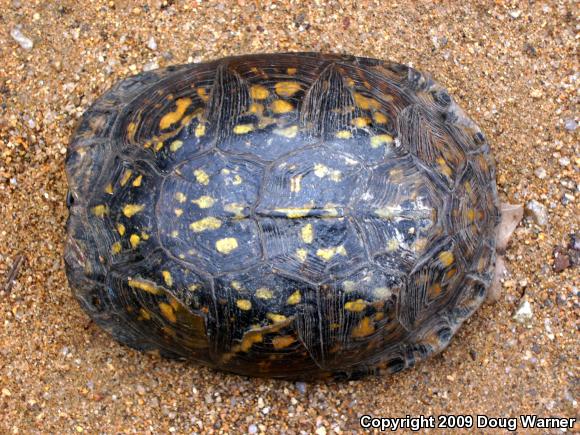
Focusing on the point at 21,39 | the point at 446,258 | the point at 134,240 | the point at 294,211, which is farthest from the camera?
the point at 21,39

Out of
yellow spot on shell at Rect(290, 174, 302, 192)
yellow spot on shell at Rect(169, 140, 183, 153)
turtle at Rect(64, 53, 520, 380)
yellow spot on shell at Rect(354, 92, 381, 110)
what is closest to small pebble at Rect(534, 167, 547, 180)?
turtle at Rect(64, 53, 520, 380)

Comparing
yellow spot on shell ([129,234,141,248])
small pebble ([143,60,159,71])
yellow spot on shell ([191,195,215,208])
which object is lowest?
yellow spot on shell ([129,234,141,248])

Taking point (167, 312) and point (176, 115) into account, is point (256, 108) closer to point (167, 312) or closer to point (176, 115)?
point (176, 115)

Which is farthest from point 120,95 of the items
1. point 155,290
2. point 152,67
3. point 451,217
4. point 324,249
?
point 451,217

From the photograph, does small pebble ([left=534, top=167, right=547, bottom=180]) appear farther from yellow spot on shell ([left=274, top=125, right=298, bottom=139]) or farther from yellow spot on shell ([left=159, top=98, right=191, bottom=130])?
yellow spot on shell ([left=159, top=98, right=191, bottom=130])

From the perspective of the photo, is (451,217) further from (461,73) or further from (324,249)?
(461,73)

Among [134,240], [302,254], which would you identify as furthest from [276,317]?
[134,240]
